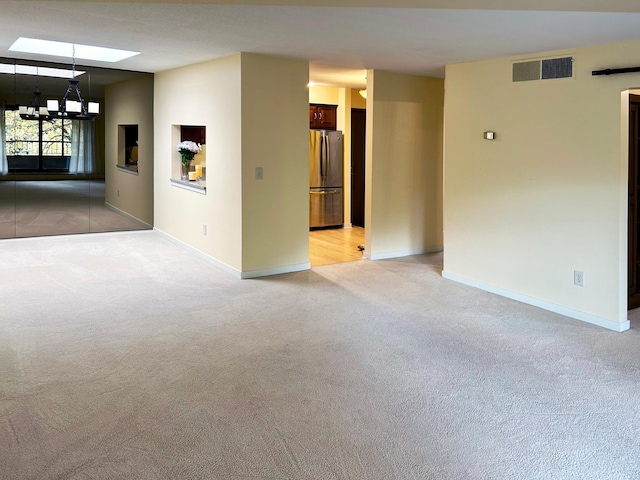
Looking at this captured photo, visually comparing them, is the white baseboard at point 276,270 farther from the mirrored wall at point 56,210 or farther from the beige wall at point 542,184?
the mirrored wall at point 56,210

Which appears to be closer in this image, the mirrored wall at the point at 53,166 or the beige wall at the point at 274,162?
the beige wall at the point at 274,162

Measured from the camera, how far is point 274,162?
19.7 feet

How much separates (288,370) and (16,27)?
3710mm

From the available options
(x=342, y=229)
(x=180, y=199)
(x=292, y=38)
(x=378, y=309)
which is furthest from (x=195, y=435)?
(x=342, y=229)

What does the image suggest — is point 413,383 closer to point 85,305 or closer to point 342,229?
point 85,305

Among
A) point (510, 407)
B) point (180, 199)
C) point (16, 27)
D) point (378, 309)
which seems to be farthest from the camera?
point (180, 199)

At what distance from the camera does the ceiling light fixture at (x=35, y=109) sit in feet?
24.1

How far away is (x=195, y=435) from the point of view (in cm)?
272

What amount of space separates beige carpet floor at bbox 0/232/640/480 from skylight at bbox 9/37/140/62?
2576 mm

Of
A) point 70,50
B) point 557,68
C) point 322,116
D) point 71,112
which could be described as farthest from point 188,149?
point 557,68

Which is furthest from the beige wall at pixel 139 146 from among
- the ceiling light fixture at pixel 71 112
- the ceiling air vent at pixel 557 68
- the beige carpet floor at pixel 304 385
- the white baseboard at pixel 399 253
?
the ceiling air vent at pixel 557 68

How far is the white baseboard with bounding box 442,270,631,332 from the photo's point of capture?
4500 mm

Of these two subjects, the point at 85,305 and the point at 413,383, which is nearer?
the point at 413,383

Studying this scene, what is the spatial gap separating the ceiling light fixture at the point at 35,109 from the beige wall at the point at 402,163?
4.46m
